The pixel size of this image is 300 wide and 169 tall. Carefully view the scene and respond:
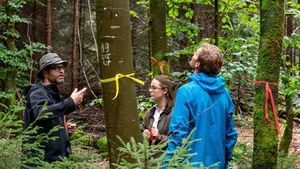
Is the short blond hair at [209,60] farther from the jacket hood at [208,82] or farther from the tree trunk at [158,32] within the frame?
the tree trunk at [158,32]

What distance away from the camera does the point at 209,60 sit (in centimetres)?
321

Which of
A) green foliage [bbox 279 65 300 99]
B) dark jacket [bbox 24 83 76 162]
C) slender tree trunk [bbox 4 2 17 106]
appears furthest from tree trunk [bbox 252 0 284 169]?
slender tree trunk [bbox 4 2 17 106]

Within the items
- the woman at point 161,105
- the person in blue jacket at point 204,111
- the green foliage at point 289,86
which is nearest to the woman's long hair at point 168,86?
the woman at point 161,105

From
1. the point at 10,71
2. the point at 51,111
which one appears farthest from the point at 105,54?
the point at 10,71

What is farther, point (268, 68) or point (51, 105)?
point (268, 68)

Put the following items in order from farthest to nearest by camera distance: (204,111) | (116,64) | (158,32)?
(158,32) < (204,111) < (116,64)

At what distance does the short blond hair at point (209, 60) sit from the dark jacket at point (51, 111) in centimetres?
125

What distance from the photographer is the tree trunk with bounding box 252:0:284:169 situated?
3.41 metres

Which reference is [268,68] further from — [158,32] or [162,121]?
[158,32]

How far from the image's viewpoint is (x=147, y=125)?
414 centimetres

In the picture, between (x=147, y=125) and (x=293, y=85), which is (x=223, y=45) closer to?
(x=293, y=85)

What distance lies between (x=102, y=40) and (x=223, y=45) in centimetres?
390

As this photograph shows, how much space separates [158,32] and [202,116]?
2811 mm

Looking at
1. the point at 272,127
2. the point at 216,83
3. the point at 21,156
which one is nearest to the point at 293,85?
the point at 272,127
